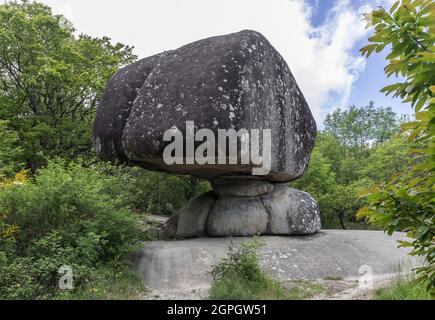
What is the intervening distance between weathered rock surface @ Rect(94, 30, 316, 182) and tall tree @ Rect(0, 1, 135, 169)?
6827 millimetres

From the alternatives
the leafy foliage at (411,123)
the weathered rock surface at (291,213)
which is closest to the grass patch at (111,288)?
the weathered rock surface at (291,213)

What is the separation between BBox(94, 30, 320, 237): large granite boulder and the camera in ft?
27.1

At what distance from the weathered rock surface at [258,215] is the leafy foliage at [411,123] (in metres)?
7.62

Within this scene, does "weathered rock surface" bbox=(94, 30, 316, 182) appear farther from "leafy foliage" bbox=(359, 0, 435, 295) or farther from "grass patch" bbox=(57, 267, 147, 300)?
"leafy foliage" bbox=(359, 0, 435, 295)

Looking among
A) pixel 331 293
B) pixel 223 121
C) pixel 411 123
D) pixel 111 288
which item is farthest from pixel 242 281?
pixel 411 123

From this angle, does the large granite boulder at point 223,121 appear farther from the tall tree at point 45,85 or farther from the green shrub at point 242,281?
the tall tree at point 45,85

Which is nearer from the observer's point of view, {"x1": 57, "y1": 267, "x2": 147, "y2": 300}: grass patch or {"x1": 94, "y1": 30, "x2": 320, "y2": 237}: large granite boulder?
{"x1": 57, "y1": 267, "x2": 147, "y2": 300}: grass patch

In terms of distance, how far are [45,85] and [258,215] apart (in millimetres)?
11978

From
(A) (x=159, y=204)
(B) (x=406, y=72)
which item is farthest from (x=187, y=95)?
(A) (x=159, y=204)

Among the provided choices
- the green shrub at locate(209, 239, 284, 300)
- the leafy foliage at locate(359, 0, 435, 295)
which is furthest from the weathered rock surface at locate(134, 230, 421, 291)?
the leafy foliage at locate(359, 0, 435, 295)

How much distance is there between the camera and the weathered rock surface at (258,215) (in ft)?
32.3

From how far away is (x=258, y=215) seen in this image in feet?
32.5

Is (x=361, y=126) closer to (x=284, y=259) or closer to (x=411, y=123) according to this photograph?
(x=284, y=259)

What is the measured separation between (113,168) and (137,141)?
1.36 m
